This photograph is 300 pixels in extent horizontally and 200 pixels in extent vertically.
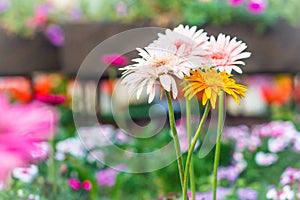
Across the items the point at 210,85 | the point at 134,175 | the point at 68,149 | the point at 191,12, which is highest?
the point at 191,12

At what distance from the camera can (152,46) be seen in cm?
72

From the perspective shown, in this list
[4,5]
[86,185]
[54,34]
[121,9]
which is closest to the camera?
[86,185]

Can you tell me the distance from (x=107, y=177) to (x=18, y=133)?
1522 millimetres

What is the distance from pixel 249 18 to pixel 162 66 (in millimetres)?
2434

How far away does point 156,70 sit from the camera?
2.24ft

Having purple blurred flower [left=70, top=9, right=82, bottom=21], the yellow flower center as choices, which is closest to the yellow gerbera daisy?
the yellow flower center

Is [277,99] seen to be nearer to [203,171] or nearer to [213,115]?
[203,171]

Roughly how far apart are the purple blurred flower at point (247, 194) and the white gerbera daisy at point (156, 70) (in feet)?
2.44

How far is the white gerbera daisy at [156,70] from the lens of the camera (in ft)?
2.23

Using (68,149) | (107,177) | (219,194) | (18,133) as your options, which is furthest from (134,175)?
(18,133)

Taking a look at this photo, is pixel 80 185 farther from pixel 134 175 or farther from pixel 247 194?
pixel 134 175

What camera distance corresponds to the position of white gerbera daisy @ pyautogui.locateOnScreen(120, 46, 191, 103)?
2.23 ft

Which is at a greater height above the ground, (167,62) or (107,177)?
(167,62)

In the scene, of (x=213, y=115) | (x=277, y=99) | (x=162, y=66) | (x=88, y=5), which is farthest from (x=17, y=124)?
(x=277, y=99)
